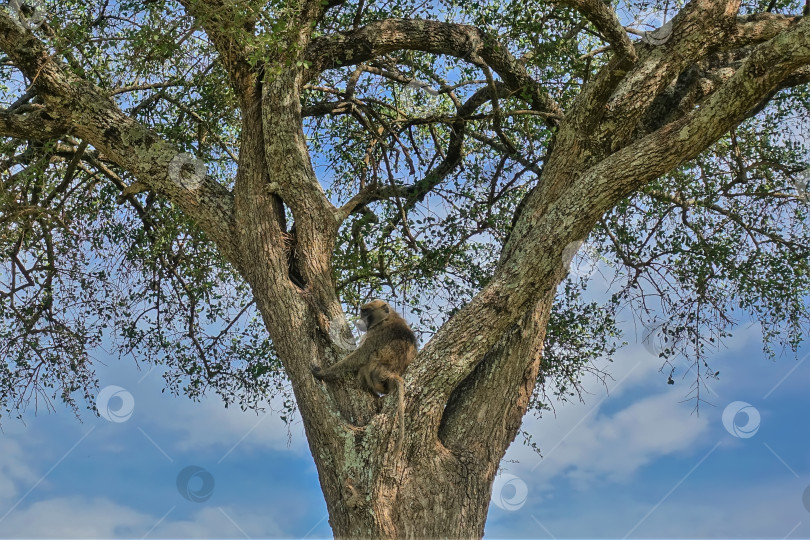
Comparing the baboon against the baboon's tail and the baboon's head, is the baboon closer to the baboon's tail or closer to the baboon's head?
the baboon's tail

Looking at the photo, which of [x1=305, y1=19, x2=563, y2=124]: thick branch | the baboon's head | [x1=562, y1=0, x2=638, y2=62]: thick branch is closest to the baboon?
the baboon's head

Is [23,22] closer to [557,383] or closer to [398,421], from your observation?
[398,421]

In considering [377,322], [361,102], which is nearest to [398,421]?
[377,322]

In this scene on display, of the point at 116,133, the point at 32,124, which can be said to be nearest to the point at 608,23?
the point at 116,133

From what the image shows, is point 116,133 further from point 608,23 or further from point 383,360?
point 608,23

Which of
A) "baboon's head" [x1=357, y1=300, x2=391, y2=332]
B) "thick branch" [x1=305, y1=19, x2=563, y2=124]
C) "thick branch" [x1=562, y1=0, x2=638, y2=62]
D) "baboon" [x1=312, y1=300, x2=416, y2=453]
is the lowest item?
"baboon" [x1=312, y1=300, x2=416, y2=453]

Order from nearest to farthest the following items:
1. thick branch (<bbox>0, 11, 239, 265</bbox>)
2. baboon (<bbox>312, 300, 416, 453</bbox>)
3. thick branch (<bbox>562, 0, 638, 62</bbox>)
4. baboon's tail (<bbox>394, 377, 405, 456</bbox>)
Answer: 1. baboon's tail (<bbox>394, 377, 405, 456</bbox>)
2. baboon (<bbox>312, 300, 416, 453</bbox>)
3. thick branch (<bbox>562, 0, 638, 62</bbox>)
4. thick branch (<bbox>0, 11, 239, 265</bbox>)

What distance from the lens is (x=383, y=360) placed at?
22.2ft

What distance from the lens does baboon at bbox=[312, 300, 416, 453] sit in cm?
643

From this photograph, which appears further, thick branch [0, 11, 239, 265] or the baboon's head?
the baboon's head

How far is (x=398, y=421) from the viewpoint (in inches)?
233

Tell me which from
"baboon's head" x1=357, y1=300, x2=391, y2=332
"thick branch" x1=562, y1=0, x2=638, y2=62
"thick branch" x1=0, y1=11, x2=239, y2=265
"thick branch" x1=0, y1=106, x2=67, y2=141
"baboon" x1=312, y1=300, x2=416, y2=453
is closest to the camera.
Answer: "baboon" x1=312, y1=300, x2=416, y2=453

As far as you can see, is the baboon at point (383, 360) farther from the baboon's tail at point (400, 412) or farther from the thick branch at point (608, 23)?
the thick branch at point (608, 23)

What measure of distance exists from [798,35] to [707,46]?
1460 mm
